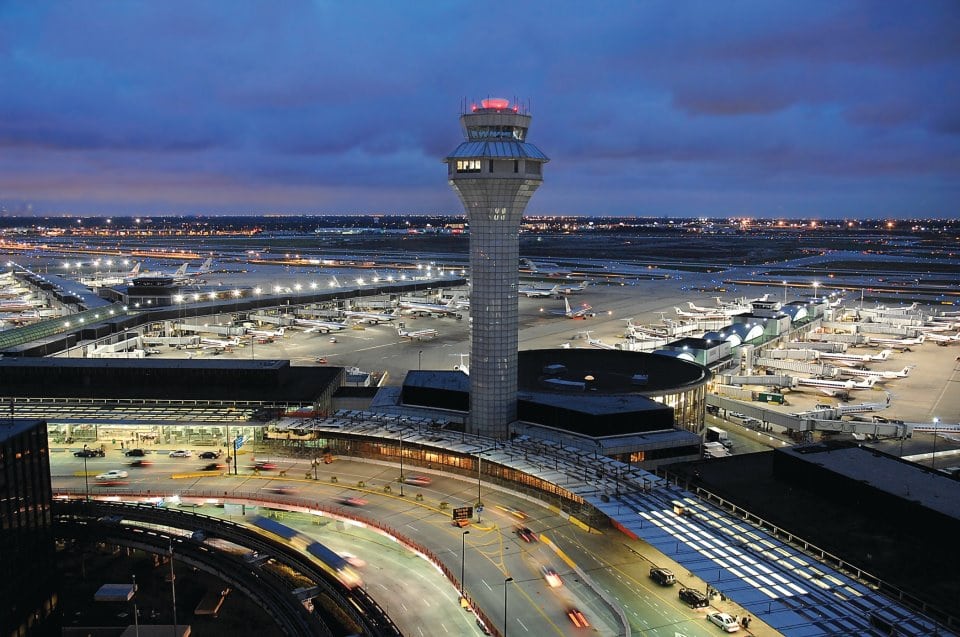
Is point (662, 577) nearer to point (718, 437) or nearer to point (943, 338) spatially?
point (718, 437)

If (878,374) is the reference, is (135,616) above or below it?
above

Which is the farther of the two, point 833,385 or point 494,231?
point 833,385

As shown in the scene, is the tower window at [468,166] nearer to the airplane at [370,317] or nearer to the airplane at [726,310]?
the airplane at [370,317]

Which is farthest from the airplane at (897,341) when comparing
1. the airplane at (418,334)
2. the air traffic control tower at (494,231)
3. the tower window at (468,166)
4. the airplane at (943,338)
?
the tower window at (468,166)

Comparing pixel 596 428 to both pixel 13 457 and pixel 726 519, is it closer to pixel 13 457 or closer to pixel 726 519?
pixel 726 519

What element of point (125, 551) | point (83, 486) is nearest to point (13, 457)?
point (125, 551)

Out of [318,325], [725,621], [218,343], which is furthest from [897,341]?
[218,343]
